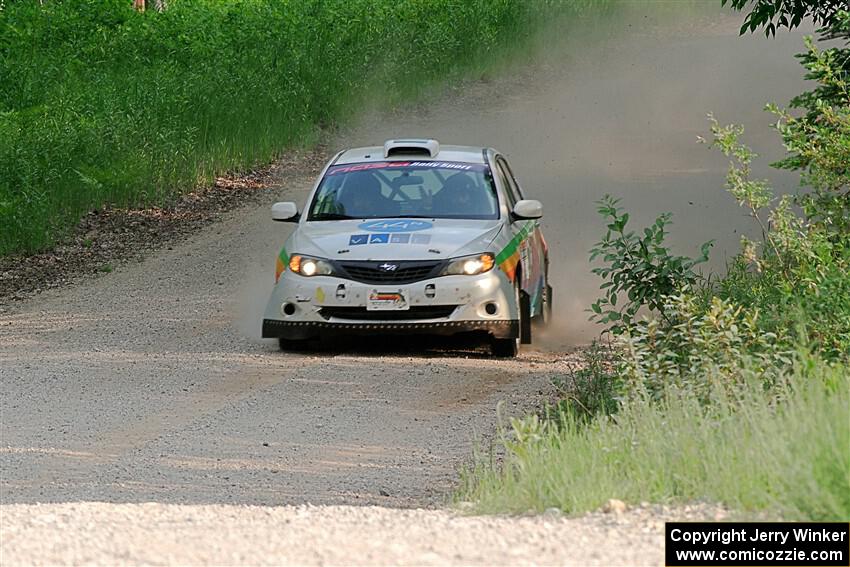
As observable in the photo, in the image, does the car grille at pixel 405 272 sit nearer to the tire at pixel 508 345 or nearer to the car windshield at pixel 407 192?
the tire at pixel 508 345

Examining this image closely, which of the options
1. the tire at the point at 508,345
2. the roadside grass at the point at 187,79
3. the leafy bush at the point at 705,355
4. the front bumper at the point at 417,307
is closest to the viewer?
the leafy bush at the point at 705,355

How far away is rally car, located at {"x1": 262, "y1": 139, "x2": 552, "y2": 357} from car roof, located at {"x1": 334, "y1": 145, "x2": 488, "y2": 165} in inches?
5.4

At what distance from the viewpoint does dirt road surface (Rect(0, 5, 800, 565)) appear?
19.7ft

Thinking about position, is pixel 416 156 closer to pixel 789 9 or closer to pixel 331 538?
pixel 789 9

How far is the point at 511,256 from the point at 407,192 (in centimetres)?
134

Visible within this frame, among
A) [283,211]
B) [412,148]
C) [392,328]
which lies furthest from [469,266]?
[412,148]

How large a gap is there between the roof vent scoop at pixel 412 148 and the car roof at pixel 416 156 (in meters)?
0.04

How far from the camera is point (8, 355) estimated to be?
42.2 feet

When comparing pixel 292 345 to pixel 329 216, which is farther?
pixel 329 216

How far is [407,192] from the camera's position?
13.3 meters

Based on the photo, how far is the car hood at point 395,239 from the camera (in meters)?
12.1

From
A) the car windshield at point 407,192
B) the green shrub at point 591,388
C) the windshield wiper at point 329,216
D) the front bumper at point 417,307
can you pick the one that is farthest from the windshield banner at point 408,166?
the green shrub at point 591,388

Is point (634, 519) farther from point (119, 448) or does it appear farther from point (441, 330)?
point (441, 330)

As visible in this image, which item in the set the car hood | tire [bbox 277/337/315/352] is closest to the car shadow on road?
tire [bbox 277/337/315/352]
